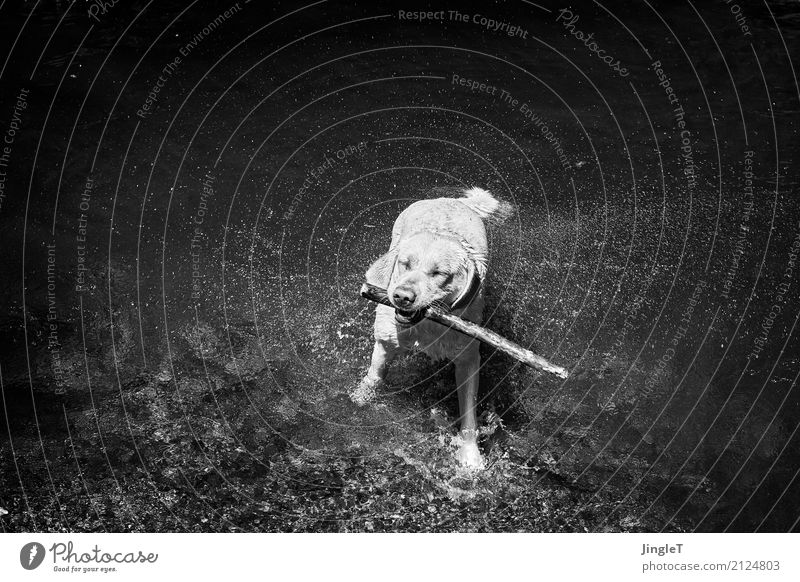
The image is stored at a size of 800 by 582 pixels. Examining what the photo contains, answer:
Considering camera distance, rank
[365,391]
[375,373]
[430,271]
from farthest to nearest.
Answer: [365,391], [375,373], [430,271]

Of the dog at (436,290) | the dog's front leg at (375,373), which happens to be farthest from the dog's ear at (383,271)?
the dog's front leg at (375,373)

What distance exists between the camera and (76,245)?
7.04 metres

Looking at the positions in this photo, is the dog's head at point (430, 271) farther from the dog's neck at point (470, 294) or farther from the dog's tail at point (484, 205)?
the dog's tail at point (484, 205)

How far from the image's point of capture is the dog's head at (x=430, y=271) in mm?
5129

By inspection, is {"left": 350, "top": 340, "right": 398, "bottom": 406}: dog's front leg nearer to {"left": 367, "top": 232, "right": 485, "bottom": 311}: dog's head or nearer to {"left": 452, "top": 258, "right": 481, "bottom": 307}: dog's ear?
{"left": 367, "top": 232, "right": 485, "bottom": 311}: dog's head

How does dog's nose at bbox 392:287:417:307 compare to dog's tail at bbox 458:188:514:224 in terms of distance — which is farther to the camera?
dog's tail at bbox 458:188:514:224

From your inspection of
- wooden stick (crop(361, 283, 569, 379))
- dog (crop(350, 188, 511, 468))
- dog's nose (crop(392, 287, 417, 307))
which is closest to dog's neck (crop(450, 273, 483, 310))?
dog (crop(350, 188, 511, 468))

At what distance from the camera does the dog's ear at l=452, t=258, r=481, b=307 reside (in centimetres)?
540

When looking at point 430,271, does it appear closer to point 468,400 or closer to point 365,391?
point 468,400

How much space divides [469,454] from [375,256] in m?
2.09

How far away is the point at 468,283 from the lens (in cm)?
544

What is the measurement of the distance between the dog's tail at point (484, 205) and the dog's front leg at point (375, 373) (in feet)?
4.39

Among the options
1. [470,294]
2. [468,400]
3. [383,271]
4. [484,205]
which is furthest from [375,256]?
[468,400]

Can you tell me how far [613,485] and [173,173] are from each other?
4629 millimetres
